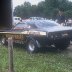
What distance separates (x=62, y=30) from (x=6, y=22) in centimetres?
225

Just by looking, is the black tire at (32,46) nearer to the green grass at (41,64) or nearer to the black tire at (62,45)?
the black tire at (62,45)

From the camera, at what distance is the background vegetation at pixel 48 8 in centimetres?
1528

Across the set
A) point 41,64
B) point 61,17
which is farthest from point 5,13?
point 61,17

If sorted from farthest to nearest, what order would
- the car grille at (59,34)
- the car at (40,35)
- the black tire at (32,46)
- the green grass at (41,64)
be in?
the black tire at (32,46), the car at (40,35), the car grille at (59,34), the green grass at (41,64)

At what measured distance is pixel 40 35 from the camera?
38.5 ft

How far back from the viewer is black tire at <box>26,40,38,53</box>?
12133 mm

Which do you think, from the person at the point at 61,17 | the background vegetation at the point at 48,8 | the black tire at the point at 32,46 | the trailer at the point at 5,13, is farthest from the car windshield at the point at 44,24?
the person at the point at 61,17

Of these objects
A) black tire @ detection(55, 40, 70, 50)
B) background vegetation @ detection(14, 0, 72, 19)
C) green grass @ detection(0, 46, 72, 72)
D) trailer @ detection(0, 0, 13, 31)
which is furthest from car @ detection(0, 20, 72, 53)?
background vegetation @ detection(14, 0, 72, 19)

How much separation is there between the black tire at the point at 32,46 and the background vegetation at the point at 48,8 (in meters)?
3.28

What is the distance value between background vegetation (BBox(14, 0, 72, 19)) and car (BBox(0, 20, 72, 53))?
262 cm

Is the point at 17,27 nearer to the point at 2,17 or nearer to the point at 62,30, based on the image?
the point at 2,17

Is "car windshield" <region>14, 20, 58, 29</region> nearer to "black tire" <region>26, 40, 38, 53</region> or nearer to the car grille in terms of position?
"black tire" <region>26, 40, 38, 53</region>

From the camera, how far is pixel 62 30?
38.8 ft

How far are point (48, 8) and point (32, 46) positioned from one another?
397 cm
